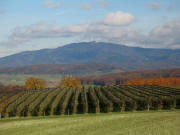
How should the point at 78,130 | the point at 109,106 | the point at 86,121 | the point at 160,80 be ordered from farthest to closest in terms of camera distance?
the point at 160,80, the point at 109,106, the point at 86,121, the point at 78,130

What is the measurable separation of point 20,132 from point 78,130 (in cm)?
715

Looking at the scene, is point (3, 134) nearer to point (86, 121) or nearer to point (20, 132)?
point (20, 132)

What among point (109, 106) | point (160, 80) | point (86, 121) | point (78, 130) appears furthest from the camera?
point (160, 80)

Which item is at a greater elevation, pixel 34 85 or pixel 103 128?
pixel 103 128

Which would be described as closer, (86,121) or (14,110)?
(86,121)

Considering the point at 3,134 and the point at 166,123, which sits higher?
the point at 166,123

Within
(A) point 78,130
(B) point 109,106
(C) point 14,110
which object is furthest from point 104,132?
(C) point 14,110

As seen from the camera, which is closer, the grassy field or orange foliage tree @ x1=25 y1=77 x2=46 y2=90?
the grassy field

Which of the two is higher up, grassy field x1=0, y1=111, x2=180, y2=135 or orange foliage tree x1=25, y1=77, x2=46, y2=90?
grassy field x1=0, y1=111, x2=180, y2=135

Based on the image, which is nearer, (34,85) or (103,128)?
(103,128)

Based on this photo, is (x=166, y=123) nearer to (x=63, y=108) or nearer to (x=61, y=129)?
Result: (x=61, y=129)

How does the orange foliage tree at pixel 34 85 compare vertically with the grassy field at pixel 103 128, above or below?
below

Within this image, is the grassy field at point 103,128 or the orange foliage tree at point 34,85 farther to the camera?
the orange foliage tree at point 34,85

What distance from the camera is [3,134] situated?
29.6 metres
